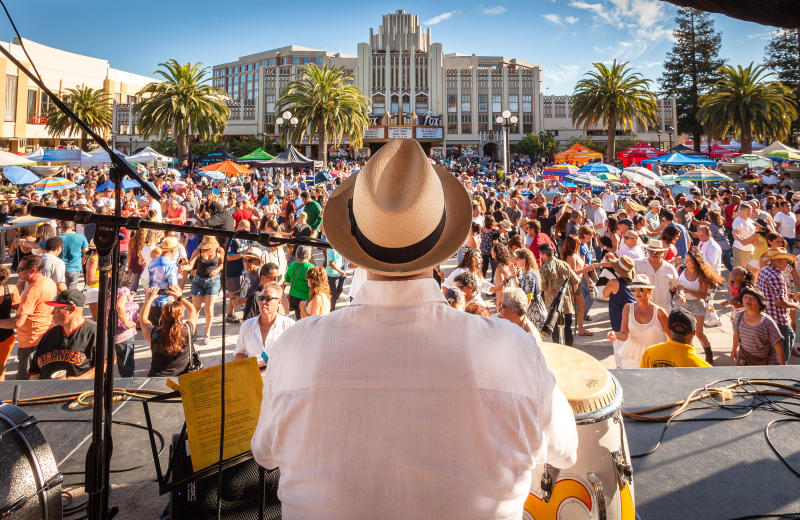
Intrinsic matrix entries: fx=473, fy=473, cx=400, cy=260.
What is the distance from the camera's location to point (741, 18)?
6.35ft

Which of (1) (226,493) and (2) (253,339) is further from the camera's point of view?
(2) (253,339)

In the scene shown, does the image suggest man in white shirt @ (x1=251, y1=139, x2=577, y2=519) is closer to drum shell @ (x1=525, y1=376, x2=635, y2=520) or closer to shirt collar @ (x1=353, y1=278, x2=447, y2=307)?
shirt collar @ (x1=353, y1=278, x2=447, y2=307)

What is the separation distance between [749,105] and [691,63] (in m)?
19.8

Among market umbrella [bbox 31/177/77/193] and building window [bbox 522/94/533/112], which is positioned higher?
building window [bbox 522/94/533/112]

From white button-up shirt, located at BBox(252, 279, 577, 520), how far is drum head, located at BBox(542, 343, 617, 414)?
0.98m

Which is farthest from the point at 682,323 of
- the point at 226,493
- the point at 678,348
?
the point at 226,493

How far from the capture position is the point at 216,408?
2221 millimetres

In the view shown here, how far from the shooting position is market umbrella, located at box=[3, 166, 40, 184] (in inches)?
579

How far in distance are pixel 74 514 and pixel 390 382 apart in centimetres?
245

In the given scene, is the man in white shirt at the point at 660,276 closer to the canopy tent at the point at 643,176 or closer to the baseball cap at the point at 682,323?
the baseball cap at the point at 682,323

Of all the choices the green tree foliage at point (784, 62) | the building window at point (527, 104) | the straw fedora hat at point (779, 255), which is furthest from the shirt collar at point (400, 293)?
the building window at point (527, 104)

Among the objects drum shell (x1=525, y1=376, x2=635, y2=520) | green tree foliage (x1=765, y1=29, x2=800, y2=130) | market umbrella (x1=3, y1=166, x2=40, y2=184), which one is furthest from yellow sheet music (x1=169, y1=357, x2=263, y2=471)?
green tree foliage (x1=765, y1=29, x2=800, y2=130)

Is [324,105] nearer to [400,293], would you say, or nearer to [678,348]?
[678,348]

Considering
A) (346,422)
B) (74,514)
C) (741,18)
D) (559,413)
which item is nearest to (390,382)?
(346,422)
